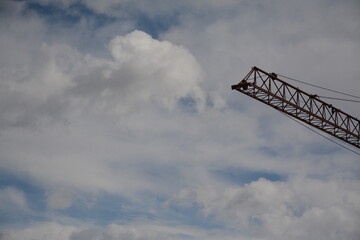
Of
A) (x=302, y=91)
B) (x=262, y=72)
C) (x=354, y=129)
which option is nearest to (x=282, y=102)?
(x=302, y=91)

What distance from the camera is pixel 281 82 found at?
38688 millimetres

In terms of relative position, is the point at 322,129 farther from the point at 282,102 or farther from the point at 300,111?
the point at 282,102

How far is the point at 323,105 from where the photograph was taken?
135ft

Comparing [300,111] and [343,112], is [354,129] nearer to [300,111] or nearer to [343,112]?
[343,112]

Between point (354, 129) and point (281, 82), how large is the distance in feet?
47.4

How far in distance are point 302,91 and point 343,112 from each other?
753 cm

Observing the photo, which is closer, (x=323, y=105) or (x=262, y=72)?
(x=262, y=72)

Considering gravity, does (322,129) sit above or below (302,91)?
below

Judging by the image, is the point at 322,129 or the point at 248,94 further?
the point at 322,129

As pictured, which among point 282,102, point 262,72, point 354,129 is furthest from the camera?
point 354,129

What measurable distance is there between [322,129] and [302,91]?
22.3ft

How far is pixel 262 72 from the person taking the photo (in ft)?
123

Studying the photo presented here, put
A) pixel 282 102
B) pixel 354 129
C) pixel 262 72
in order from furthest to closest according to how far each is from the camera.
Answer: pixel 354 129
pixel 282 102
pixel 262 72

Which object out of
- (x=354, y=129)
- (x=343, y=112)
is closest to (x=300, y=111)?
(x=343, y=112)
